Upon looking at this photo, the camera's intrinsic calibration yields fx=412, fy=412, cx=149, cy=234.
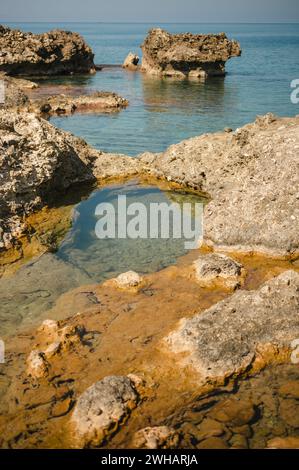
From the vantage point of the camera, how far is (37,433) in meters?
4.71

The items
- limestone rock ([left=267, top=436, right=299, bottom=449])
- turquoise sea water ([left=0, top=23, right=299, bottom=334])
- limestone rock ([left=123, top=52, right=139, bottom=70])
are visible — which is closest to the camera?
limestone rock ([left=267, top=436, right=299, bottom=449])

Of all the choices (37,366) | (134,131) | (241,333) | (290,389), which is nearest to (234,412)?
(290,389)

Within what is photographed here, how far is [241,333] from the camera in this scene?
5895 millimetres

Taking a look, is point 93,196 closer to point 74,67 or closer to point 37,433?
point 37,433

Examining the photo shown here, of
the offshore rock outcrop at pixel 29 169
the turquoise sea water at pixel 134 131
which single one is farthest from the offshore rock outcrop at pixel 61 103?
the offshore rock outcrop at pixel 29 169

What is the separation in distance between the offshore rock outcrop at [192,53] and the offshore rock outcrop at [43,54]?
968cm

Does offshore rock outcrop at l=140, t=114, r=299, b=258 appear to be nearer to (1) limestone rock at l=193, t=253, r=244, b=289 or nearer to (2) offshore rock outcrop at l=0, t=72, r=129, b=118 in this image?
(1) limestone rock at l=193, t=253, r=244, b=289

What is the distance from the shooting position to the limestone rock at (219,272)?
7.62m

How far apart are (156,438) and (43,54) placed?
53.5 m

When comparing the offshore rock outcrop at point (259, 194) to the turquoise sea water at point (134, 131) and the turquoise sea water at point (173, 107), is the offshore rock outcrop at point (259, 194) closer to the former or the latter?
the turquoise sea water at point (134, 131)

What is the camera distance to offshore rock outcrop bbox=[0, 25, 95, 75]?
4766cm

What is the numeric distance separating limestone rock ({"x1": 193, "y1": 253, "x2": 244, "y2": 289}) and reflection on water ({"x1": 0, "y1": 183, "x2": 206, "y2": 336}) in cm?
109

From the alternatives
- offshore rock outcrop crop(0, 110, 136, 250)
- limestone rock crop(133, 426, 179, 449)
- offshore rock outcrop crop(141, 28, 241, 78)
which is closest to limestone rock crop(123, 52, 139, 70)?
offshore rock outcrop crop(141, 28, 241, 78)

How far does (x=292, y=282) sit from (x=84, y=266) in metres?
4.15
